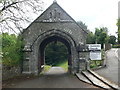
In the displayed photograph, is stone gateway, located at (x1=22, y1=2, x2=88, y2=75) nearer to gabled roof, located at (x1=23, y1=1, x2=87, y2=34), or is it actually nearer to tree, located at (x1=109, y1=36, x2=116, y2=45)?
gabled roof, located at (x1=23, y1=1, x2=87, y2=34)

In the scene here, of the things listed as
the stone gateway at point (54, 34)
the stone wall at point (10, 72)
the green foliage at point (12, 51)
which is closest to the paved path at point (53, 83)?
the stone wall at point (10, 72)

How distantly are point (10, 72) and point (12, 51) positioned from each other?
216 cm

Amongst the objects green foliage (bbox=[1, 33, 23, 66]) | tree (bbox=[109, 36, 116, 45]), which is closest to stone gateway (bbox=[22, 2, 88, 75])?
green foliage (bbox=[1, 33, 23, 66])

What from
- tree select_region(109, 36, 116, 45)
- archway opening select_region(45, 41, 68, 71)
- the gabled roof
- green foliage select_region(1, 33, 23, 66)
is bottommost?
archway opening select_region(45, 41, 68, 71)

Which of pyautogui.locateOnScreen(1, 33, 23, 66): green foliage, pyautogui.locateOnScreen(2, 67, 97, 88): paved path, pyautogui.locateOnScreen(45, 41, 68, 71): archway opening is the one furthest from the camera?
pyautogui.locateOnScreen(45, 41, 68, 71): archway opening

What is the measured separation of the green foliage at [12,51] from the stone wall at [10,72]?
1.70ft

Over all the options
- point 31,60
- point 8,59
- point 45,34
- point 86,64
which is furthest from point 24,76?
point 86,64

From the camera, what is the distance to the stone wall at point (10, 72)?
645 inches

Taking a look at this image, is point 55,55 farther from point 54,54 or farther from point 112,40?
point 112,40

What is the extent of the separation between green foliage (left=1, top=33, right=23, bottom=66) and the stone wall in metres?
0.52

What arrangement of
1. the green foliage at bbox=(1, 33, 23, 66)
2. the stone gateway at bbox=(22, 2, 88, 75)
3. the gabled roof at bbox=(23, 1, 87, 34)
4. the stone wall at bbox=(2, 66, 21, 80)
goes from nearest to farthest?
the stone wall at bbox=(2, 66, 21, 80), the green foliage at bbox=(1, 33, 23, 66), the stone gateway at bbox=(22, 2, 88, 75), the gabled roof at bbox=(23, 1, 87, 34)

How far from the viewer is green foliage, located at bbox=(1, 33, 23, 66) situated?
1738cm

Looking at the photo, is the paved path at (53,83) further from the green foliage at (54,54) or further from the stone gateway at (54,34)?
the green foliage at (54,54)

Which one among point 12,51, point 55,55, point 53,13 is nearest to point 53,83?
point 12,51
